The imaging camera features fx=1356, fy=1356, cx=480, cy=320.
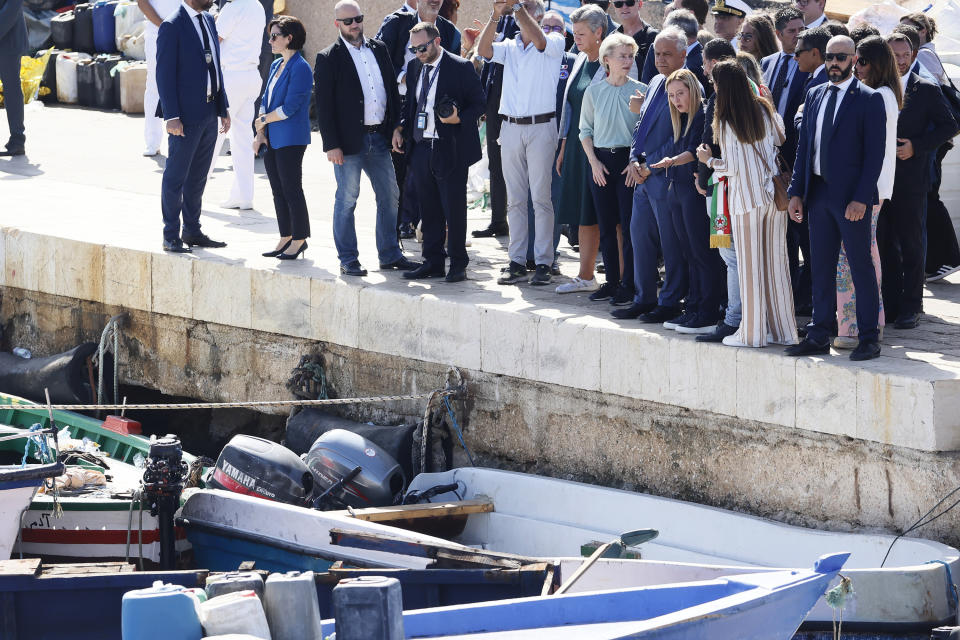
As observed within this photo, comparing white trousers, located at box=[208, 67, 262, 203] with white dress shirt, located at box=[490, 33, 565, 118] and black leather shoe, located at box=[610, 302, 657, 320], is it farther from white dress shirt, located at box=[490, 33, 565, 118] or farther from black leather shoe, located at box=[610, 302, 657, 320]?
black leather shoe, located at box=[610, 302, 657, 320]

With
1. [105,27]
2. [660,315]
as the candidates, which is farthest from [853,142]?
[105,27]

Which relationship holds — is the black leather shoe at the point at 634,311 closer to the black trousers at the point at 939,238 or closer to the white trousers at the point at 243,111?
the black trousers at the point at 939,238

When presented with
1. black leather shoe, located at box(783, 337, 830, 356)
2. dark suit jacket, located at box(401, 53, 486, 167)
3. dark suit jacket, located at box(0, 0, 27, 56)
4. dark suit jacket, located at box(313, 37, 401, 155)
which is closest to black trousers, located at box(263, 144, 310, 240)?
dark suit jacket, located at box(313, 37, 401, 155)

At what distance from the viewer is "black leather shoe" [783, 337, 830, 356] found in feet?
22.0

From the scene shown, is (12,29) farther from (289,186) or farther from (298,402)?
(298,402)

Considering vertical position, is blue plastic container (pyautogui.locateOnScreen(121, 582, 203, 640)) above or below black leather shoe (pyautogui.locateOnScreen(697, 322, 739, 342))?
below

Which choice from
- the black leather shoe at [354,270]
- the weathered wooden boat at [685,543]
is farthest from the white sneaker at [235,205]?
the weathered wooden boat at [685,543]

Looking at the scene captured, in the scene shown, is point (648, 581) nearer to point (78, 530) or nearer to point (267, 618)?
point (267, 618)

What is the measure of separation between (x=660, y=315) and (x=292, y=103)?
293 centimetres

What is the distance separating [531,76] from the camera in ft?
27.6

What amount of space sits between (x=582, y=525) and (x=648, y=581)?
1.19m

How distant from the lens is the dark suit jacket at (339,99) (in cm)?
851

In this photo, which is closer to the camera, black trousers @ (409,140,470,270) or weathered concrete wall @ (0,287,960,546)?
weathered concrete wall @ (0,287,960,546)

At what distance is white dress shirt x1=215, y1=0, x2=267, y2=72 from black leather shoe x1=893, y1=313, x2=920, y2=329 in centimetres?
596
